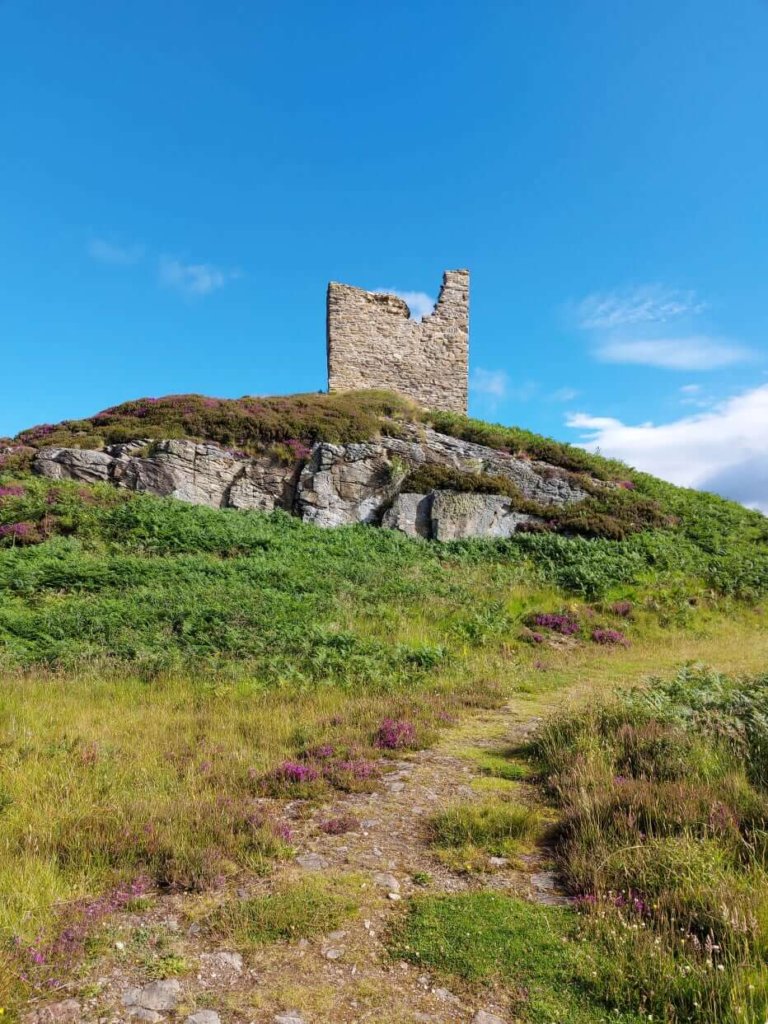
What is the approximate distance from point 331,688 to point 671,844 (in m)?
6.32

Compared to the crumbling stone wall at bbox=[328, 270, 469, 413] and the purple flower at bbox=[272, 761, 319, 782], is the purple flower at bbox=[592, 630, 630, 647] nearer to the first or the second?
the purple flower at bbox=[272, 761, 319, 782]

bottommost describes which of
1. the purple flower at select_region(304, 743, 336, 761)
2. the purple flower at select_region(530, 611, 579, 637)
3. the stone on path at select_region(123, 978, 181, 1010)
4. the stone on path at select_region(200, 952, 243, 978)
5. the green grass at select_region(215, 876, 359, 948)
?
the stone on path at select_region(123, 978, 181, 1010)

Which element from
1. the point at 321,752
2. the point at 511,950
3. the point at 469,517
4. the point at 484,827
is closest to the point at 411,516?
the point at 469,517

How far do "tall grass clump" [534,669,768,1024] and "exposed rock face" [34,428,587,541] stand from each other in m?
15.5

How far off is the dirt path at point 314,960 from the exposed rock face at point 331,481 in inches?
700

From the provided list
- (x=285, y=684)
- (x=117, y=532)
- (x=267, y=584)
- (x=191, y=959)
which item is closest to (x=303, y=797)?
(x=191, y=959)

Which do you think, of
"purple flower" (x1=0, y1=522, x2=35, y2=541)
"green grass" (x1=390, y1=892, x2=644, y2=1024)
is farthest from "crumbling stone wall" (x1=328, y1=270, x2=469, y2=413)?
"green grass" (x1=390, y1=892, x2=644, y2=1024)

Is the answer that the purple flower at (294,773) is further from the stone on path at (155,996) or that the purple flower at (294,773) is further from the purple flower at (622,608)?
the purple flower at (622,608)

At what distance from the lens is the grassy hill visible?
4168 mm

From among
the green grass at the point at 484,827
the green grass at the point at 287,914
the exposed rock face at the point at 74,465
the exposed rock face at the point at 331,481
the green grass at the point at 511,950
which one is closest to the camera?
the green grass at the point at 511,950

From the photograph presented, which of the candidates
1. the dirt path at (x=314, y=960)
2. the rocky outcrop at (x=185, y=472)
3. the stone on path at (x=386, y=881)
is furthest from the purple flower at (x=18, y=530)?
the stone on path at (x=386, y=881)

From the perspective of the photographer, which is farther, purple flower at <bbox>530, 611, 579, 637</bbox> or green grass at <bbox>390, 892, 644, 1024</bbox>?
purple flower at <bbox>530, 611, 579, 637</bbox>

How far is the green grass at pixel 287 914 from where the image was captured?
3.97m

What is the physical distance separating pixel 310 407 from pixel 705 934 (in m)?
27.1
